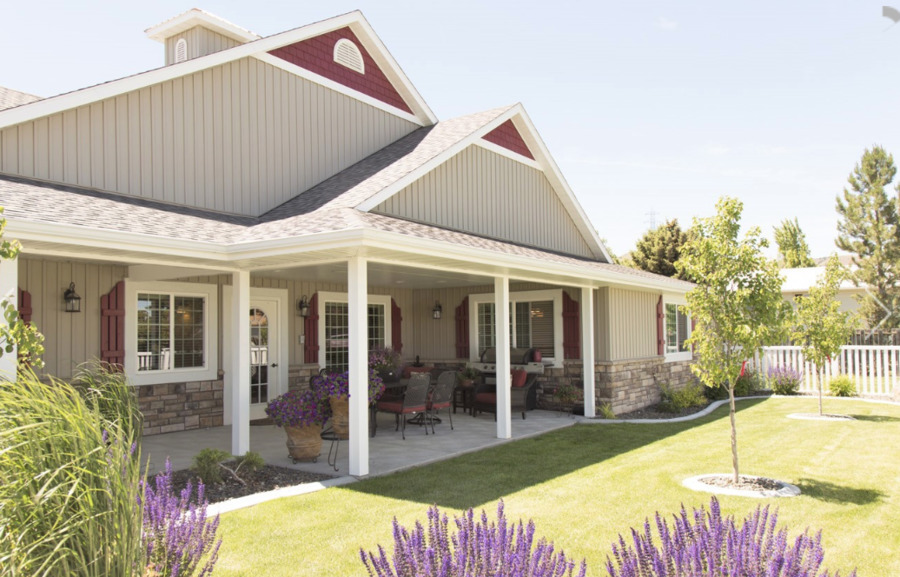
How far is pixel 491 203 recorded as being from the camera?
1158 centimetres

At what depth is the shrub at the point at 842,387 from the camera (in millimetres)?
14477

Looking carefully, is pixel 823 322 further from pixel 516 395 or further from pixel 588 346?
pixel 516 395

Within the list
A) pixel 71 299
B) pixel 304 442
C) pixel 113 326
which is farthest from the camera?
pixel 113 326

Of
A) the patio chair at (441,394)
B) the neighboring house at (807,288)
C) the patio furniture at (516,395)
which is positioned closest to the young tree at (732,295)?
the patio chair at (441,394)

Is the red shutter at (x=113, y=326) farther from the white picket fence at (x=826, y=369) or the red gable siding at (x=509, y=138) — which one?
the white picket fence at (x=826, y=369)

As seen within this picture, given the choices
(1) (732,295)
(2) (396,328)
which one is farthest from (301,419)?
(2) (396,328)

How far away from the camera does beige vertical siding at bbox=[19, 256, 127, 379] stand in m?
8.21

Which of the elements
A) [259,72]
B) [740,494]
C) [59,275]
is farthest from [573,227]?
[59,275]

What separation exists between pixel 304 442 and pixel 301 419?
38cm

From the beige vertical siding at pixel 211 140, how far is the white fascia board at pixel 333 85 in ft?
0.31

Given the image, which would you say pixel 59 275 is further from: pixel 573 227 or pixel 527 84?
pixel 527 84

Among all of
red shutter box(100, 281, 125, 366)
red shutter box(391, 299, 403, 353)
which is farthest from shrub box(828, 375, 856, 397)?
red shutter box(100, 281, 125, 366)

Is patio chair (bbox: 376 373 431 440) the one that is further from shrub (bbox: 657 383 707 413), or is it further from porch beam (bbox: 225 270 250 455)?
shrub (bbox: 657 383 707 413)

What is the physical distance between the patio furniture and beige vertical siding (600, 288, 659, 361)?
1538mm
